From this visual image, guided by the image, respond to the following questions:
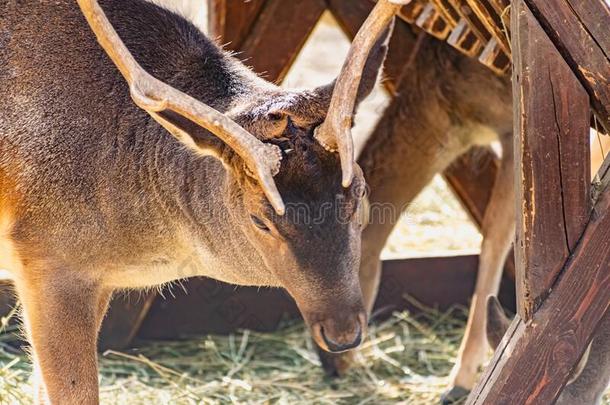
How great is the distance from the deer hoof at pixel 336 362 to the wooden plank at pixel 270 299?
0.64m

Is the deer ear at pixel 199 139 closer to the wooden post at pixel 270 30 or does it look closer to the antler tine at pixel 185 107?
the antler tine at pixel 185 107

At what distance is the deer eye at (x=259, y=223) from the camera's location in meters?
4.39

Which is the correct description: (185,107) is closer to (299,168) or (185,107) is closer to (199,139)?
(199,139)

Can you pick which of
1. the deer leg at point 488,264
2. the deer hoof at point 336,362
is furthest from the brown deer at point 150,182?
the deer leg at point 488,264

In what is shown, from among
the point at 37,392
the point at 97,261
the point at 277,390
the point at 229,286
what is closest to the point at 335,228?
the point at 97,261

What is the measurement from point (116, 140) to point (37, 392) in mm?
1153

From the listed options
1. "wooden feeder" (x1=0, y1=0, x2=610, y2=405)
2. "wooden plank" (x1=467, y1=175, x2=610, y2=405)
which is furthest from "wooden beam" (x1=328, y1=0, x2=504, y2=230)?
"wooden plank" (x1=467, y1=175, x2=610, y2=405)

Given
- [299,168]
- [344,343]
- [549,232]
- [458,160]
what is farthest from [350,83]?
[458,160]

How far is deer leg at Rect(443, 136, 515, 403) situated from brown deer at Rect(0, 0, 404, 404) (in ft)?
5.82

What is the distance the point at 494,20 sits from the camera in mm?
4613

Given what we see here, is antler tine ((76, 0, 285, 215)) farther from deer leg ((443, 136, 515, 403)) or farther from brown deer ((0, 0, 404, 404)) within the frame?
deer leg ((443, 136, 515, 403))

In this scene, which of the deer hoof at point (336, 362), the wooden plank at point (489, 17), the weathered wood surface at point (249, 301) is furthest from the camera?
the weathered wood surface at point (249, 301)

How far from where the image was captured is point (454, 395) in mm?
6043

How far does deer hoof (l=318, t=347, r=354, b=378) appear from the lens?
6262mm
